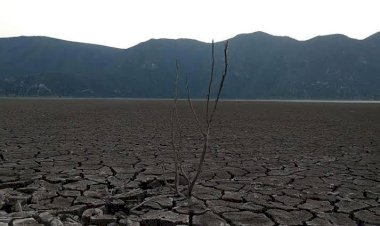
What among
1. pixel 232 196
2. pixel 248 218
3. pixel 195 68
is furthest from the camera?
pixel 195 68

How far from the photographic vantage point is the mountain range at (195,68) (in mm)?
100000

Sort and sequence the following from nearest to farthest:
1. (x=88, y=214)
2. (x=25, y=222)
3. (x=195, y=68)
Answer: (x=25, y=222) → (x=88, y=214) → (x=195, y=68)

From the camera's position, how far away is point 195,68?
128000 millimetres

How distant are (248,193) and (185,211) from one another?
105 cm

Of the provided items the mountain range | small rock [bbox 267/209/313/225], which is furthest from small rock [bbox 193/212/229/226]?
the mountain range

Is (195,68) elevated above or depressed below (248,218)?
above

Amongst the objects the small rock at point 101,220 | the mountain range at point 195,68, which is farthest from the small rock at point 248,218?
the mountain range at point 195,68

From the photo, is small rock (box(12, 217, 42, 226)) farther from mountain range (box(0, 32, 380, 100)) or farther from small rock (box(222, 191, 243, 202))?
mountain range (box(0, 32, 380, 100))

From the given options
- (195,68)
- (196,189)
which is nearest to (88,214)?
(196,189)

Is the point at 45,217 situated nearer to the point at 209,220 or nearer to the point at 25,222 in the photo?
the point at 25,222

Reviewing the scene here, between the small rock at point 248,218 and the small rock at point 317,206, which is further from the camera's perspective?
the small rock at point 317,206

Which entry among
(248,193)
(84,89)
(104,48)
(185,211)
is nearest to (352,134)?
(248,193)

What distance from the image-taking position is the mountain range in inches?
3937

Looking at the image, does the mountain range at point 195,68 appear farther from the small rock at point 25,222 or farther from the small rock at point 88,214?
the small rock at point 25,222
